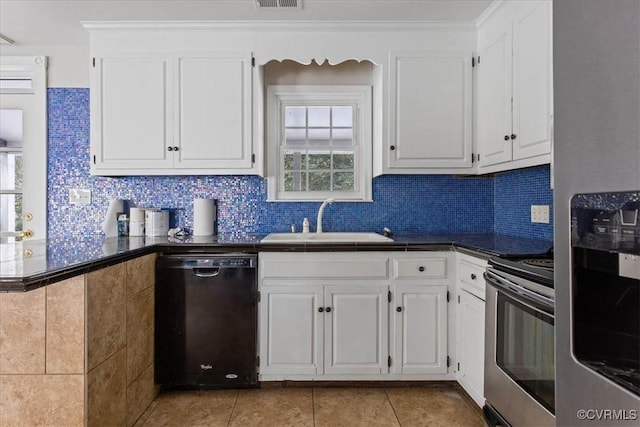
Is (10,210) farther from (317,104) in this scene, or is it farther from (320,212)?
(317,104)

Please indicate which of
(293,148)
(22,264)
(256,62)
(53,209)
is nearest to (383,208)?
(293,148)

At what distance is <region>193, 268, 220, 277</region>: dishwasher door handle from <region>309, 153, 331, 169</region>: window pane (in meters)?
1.18

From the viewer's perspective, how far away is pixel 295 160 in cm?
302

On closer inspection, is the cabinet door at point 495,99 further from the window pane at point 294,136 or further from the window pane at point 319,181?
the window pane at point 294,136

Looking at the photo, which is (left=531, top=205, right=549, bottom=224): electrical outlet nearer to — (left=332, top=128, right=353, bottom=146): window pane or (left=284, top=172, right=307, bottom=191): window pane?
(left=332, top=128, right=353, bottom=146): window pane

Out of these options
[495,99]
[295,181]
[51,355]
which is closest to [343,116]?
[295,181]

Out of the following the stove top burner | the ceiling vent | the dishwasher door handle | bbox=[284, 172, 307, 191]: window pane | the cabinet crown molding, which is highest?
Result: the ceiling vent

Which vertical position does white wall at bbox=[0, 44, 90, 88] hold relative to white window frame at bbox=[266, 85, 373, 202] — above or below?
above

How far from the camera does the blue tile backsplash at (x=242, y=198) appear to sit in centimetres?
292

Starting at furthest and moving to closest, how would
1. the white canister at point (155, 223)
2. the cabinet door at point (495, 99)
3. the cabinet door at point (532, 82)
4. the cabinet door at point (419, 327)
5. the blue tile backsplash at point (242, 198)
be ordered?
1. the blue tile backsplash at point (242, 198)
2. the white canister at point (155, 223)
3. the cabinet door at point (419, 327)
4. the cabinet door at point (495, 99)
5. the cabinet door at point (532, 82)

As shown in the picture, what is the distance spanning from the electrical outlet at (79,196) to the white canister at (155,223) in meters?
0.55

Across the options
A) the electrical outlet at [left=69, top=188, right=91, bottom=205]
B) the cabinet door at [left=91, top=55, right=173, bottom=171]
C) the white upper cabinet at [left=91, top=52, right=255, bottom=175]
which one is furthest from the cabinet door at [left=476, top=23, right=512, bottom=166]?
the electrical outlet at [left=69, top=188, right=91, bottom=205]

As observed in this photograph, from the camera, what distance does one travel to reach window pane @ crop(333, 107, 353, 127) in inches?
119

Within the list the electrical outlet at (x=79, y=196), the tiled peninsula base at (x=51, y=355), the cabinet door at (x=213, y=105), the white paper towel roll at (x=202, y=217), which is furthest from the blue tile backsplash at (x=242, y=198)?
the tiled peninsula base at (x=51, y=355)
